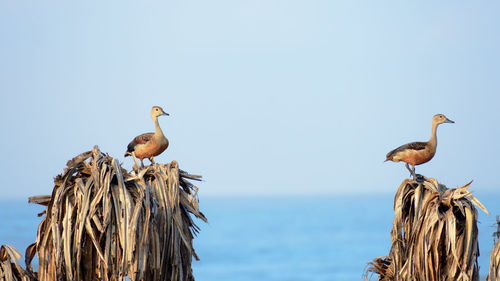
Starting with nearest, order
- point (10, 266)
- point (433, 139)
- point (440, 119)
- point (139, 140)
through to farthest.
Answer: point (10, 266) → point (433, 139) → point (139, 140) → point (440, 119)

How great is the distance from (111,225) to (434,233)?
367 cm

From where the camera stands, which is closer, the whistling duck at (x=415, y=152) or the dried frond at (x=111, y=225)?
the dried frond at (x=111, y=225)

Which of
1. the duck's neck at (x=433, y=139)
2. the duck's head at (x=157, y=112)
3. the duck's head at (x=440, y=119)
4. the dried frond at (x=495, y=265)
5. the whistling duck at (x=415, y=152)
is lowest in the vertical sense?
the dried frond at (x=495, y=265)

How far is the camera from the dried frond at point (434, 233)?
28.0ft

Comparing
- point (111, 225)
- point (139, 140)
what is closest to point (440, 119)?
point (139, 140)

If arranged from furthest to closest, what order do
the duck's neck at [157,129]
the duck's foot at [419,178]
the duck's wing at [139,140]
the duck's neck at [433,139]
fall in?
1. the duck's neck at [157,129]
2. the duck's wing at [139,140]
3. the duck's neck at [433,139]
4. the duck's foot at [419,178]

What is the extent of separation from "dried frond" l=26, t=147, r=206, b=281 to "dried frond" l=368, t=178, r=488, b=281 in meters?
2.48

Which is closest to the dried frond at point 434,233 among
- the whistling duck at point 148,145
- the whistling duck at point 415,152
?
the whistling duck at point 415,152

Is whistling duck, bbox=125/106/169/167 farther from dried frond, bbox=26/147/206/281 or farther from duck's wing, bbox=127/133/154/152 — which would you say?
dried frond, bbox=26/147/206/281

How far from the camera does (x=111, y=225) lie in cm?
816

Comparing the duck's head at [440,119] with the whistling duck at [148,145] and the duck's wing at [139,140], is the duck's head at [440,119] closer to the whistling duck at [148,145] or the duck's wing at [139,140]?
the whistling duck at [148,145]

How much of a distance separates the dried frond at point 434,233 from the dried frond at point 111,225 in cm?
248

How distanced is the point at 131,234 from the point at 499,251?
13.6 ft

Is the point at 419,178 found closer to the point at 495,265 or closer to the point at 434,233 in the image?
the point at 434,233
